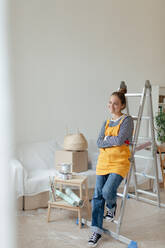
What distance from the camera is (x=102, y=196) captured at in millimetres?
2299

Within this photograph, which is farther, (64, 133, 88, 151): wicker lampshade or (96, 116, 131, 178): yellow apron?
(64, 133, 88, 151): wicker lampshade

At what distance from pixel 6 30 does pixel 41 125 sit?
3338mm

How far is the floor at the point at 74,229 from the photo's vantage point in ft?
7.42

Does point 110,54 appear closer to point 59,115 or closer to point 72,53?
point 72,53

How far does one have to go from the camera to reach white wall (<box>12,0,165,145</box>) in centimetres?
352

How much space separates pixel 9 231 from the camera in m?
0.37

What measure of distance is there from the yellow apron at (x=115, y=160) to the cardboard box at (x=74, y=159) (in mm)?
840

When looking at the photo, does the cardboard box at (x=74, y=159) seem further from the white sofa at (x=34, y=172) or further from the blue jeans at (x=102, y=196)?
the blue jeans at (x=102, y=196)

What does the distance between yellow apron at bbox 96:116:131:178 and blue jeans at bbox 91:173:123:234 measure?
0.05m

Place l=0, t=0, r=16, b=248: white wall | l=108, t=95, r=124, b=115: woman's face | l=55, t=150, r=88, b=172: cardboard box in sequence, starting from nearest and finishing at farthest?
l=0, t=0, r=16, b=248: white wall < l=108, t=95, r=124, b=115: woman's face < l=55, t=150, r=88, b=172: cardboard box

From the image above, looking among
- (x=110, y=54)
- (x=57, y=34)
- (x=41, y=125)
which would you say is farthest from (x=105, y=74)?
(x=41, y=125)

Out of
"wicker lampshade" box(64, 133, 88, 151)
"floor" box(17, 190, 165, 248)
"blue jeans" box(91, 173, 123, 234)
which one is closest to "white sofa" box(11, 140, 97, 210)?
"floor" box(17, 190, 165, 248)

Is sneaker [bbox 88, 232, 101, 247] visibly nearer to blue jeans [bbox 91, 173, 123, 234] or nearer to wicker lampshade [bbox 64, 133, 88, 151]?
blue jeans [bbox 91, 173, 123, 234]

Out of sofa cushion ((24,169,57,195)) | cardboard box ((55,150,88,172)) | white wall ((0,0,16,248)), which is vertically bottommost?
sofa cushion ((24,169,57,195))
